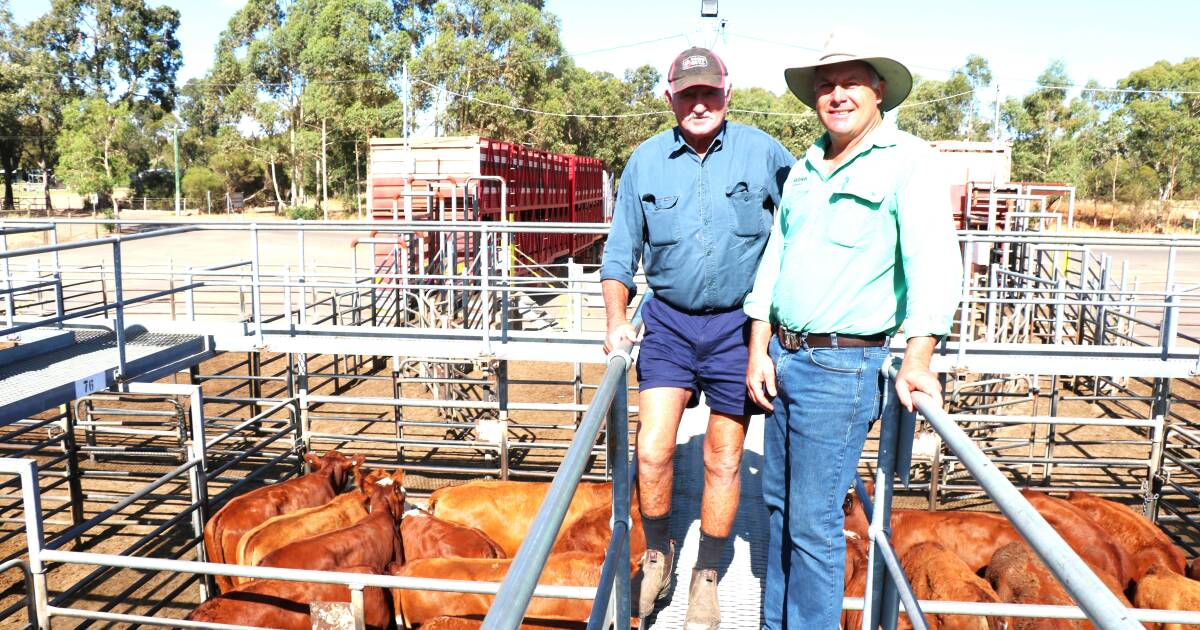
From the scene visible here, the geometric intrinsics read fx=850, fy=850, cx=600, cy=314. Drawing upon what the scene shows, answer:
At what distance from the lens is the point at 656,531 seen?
10.8 feet

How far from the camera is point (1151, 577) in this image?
18.1 feet

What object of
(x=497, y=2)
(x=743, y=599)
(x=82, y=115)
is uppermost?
(x=497, y=2)

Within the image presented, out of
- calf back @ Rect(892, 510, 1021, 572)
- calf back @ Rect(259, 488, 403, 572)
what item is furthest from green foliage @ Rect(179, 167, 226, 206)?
calf back @ Rect(892, 510, 1021, 572)

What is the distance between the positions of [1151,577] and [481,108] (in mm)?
43194

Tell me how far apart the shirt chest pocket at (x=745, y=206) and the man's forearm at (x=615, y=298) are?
500 mm

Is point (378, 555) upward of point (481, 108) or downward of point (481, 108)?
downward

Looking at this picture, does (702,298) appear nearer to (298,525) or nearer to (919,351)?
(919,351)

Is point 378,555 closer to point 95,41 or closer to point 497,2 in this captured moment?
point 497,2

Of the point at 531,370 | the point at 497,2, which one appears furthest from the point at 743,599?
the point at 497,2

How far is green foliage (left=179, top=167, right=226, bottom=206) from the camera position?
55.7 meters

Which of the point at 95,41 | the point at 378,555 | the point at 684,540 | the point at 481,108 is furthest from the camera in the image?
the point at 95,41

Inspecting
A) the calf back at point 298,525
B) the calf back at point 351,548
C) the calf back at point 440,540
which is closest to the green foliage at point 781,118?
the calf back at point 298,525

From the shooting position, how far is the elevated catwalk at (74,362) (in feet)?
20.0

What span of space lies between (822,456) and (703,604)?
0.87 meters
